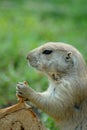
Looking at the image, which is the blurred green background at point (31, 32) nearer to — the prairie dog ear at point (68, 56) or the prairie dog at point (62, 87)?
the prairie dog at point (62, 87)

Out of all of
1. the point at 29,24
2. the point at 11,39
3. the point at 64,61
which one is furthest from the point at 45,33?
the point at 64,61

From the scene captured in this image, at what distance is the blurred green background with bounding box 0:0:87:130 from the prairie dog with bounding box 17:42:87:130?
2.33 feet

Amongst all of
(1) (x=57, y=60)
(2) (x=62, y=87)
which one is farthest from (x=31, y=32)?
(2) (x=62, y=87)

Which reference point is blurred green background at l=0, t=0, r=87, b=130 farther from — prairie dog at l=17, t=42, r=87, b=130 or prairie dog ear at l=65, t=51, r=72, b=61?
prairie dog ear at l=65, t=51, r=72, b=61

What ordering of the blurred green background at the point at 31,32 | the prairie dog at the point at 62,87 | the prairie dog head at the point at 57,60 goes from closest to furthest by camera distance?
the prairie dog at the point at 62,87
the prairie dog head at the point at 57,60
the blurred green background at the point at 31,32

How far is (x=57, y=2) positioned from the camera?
1706 cm

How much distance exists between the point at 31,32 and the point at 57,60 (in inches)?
242

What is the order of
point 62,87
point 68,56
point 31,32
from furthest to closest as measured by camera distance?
point 31,32, point 68,56, point 62,87

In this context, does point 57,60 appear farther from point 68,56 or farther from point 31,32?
point 31,32

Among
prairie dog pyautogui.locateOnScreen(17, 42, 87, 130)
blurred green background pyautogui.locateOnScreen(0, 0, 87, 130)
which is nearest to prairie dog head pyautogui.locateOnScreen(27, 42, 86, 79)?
prairie dog pyautogui.locateOnScreen(17, 42, 87, 130)

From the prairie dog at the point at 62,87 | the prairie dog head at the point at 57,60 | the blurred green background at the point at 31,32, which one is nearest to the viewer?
the prairie dog at the point at 62,87

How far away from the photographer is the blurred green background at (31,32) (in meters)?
10.1

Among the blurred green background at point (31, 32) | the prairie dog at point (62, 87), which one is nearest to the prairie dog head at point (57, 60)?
the prairie dog at point (62, 87)

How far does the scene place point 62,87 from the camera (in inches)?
295
